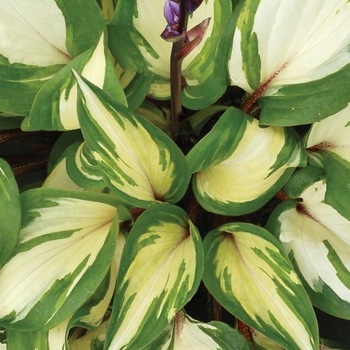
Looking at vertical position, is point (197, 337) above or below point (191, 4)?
below

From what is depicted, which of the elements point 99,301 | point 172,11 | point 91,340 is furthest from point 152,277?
point 172,11

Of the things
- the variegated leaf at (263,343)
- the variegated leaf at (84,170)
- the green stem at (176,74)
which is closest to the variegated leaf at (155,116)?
the green stem at (176,74)

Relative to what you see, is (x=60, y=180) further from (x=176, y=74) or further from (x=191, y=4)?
(x=191, y=4)

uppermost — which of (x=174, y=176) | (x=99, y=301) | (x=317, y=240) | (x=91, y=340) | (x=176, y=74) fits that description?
(x=176, y=74)

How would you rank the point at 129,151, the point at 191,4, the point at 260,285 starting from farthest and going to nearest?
the point at 260,285, the point at 129,151, the point at 191,4

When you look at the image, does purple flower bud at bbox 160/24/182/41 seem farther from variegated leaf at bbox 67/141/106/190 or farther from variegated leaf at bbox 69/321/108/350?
variegated leaf at bbox 69/321/108/350

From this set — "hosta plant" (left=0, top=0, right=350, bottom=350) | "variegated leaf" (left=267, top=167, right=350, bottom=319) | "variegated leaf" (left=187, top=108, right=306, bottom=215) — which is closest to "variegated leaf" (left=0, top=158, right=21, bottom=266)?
"hosta plant" (left=0, top=0, right=350, bottom=350)
